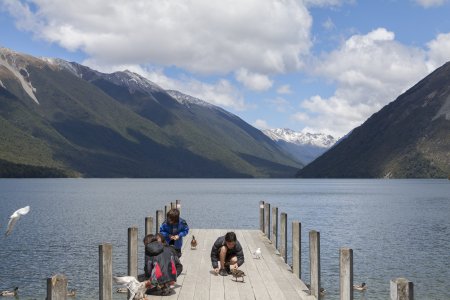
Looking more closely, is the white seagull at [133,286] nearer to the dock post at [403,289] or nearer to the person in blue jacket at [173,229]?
the person in blue jacket at [173,229]

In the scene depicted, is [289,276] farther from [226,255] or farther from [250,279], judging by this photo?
[226,255]

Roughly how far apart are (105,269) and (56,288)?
12.8 ft

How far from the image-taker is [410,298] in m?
9.86

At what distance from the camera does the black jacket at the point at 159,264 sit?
15.7 metres

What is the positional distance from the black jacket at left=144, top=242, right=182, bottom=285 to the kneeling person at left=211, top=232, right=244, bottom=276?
2470mm

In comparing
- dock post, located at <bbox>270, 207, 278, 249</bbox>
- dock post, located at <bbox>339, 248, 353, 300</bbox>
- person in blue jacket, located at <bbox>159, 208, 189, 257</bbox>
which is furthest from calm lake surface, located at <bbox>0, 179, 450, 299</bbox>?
dock post, located at <bbox>339, 248, 353, 300</bbox>

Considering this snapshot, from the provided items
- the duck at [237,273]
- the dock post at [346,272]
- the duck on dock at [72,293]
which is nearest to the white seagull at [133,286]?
the duck at [237,273]

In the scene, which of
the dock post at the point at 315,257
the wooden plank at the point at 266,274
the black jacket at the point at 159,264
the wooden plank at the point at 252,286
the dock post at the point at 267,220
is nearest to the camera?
the black jacket at the point at 159,264

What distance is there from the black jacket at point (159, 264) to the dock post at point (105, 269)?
125 centimetres

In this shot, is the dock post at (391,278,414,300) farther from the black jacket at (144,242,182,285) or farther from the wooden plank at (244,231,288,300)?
the black jacket at (144,242,182,285)

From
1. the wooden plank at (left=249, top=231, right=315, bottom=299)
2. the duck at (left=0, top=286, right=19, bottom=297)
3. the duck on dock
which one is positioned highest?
the wooden plank at (left=249, top=231, right=315, bottom=299)

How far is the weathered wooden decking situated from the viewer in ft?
52.7

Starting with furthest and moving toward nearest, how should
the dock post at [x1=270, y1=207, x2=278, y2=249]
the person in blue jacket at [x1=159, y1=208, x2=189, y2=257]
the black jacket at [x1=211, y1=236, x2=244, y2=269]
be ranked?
the dock post at [x1=270, y1=207, x2=278, y2=249], the person in blue jacket at [x1=159, y1=208, x2=189, y2=257], the black jacket at [x1=211, y1=236, x2=244, y2=269]

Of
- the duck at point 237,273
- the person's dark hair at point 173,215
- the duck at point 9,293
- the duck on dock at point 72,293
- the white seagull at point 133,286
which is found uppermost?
the person's dark hair at point 173,215
